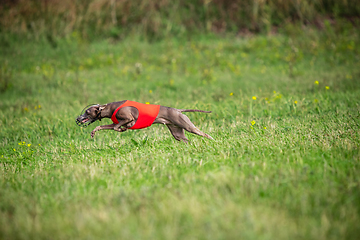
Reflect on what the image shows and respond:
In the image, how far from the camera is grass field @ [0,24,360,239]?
2367 millimetres

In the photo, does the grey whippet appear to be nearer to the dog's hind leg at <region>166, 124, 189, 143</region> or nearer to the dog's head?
the dog's head

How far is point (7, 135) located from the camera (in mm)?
6141

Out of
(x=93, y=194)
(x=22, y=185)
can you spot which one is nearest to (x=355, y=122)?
(x=93, y=194)

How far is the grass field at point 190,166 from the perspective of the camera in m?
2.37

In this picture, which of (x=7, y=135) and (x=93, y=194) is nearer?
(x=93, y=194)

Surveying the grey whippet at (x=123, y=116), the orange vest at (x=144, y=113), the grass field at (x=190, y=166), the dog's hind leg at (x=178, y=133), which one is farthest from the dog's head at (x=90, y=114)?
the dog's hind leg at (x=178, y=133)

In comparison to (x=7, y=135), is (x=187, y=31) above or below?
above

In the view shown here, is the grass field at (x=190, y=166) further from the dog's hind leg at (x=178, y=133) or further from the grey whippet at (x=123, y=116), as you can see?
the grey whippet at (x=123, y=116)

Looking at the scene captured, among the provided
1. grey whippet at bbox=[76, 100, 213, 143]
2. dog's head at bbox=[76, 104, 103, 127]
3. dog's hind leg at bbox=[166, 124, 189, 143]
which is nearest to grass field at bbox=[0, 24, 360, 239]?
dog's hind leg at bbox=[166, 124, 189, 143]

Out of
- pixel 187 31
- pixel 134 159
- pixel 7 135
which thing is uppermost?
pixel 187 31

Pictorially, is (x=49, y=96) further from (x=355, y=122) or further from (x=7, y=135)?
(x=355, y=122)

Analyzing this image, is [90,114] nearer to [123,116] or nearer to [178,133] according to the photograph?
[123,116]

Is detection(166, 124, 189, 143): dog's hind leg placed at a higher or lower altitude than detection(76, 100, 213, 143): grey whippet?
lower

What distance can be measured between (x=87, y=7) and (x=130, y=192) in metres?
16.2
